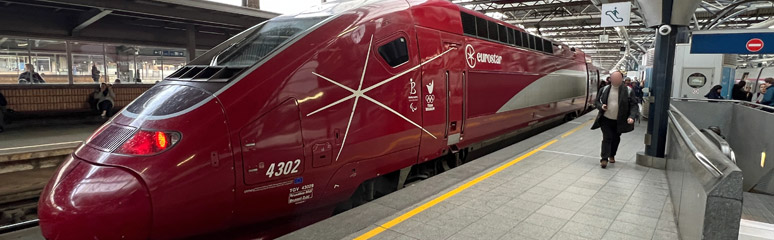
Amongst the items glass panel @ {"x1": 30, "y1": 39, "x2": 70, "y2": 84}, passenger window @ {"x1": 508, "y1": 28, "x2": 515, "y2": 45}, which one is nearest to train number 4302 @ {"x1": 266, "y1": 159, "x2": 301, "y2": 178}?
passenger window @ {"x1": 508, "y1": 28, "x2": 515, "y2": 45}

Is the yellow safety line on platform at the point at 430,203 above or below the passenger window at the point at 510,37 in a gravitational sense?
below

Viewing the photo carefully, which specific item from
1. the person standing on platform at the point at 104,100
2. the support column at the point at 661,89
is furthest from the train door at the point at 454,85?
the person standing on platform at the point at 104,100

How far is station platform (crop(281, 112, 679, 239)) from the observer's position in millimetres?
3816

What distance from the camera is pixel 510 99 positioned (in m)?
8.09

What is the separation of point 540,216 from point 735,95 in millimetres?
12174

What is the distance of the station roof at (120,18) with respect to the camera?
1029cm

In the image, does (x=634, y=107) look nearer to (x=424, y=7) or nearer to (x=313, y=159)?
(x=424, y=7)

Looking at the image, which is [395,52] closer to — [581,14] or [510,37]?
[510,37]

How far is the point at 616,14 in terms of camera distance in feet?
37.3

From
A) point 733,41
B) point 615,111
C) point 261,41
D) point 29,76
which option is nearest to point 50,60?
point 29,76

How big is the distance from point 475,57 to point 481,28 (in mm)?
687

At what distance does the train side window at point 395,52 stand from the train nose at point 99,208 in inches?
107

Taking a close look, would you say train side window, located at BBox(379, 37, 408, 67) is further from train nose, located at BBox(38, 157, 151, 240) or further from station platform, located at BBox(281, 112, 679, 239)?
train nose, located at BBox(38, 157, 151, 240)

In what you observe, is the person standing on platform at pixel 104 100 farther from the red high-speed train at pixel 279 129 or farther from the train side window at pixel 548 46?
the train side window at pixel 548 46
